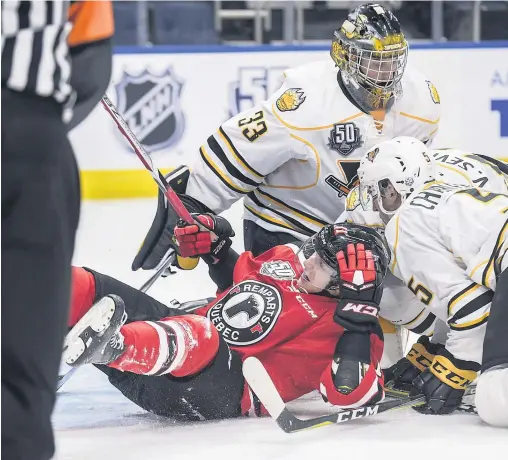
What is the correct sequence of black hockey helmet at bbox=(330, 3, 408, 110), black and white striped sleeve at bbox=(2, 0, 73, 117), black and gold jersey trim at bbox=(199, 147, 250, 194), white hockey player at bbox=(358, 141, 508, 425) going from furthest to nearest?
black and gold jersey trim at bbox=(199, 147, 250, 194) < black hockey helmet at bbox=(330, 3, 408, 110) < white hockey player at bbox=(358, 141, 508, 425) < black and white striped sleeve at bbox=(2, 0, 73, 117)

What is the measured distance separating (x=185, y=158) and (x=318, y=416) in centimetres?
294

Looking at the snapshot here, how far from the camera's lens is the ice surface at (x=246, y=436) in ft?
6.68

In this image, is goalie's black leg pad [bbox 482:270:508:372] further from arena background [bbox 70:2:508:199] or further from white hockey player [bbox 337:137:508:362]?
arena background [bbox 70:2:508:199]

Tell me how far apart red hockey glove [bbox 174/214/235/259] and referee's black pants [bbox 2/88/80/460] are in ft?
5.23

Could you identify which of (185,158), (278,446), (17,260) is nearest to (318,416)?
(278,446)

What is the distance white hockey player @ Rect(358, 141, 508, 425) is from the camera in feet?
7.41

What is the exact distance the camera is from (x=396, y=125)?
2975mm

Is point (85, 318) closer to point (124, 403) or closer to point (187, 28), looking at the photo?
point (124, 403)

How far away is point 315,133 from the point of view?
294cm

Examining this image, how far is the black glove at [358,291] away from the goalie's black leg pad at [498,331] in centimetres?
24

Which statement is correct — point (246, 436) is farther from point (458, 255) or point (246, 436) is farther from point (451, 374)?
point (458, 255)

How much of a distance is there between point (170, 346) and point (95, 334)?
0.72ft

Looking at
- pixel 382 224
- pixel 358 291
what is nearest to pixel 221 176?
pixel 382 224

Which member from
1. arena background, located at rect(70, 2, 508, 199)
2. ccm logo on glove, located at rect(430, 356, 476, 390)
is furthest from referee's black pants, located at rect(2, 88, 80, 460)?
arena background, located at rect(70, 2, 508, 199)
